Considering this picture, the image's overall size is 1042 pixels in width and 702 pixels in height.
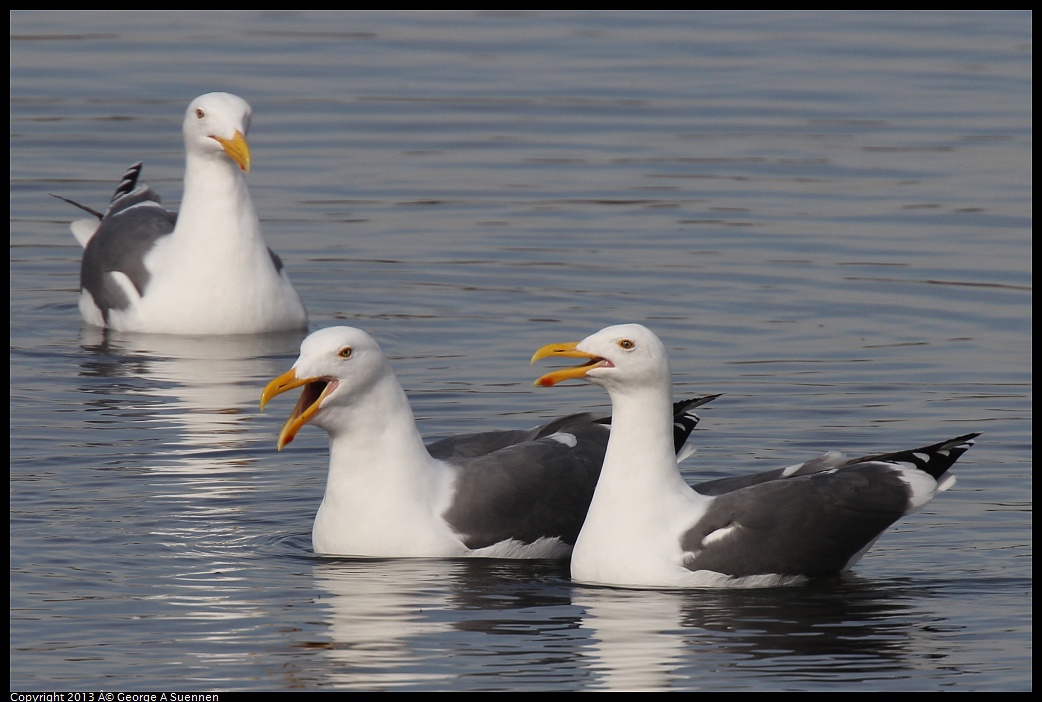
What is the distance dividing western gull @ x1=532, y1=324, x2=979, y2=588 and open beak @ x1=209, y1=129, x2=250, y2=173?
218 inches

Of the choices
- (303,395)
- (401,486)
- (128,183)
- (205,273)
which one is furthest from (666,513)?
(128,183)

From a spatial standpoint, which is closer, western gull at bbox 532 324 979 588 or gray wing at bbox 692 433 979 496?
western gull at bbox 532 324 979 588

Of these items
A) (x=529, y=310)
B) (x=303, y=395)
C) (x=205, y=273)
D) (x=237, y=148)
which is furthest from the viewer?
(x=529, y=310)

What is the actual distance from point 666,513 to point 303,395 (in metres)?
1.86

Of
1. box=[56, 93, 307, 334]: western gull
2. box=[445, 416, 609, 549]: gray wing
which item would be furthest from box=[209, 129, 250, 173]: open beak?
box=[445, 416, 609, 549]: gray wing

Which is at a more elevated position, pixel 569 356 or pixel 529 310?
→ pixel 569 356

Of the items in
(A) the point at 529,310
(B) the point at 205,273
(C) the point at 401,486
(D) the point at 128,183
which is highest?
(D) the point at 128,183

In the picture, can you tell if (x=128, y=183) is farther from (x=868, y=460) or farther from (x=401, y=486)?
(x=868, y=460)

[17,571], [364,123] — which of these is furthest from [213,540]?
[364,123]

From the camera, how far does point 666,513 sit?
1042 cm

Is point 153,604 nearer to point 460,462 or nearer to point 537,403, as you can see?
point 460,462

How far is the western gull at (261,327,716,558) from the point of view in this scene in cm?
1074

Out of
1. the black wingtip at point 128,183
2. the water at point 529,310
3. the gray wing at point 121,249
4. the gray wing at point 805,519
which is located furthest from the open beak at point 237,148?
the gray wing at point 805,519

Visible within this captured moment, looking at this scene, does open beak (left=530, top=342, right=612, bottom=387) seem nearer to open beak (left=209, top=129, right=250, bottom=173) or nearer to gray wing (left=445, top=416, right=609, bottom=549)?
gray wing (left=445, top=416, right=609, bottom=549)
